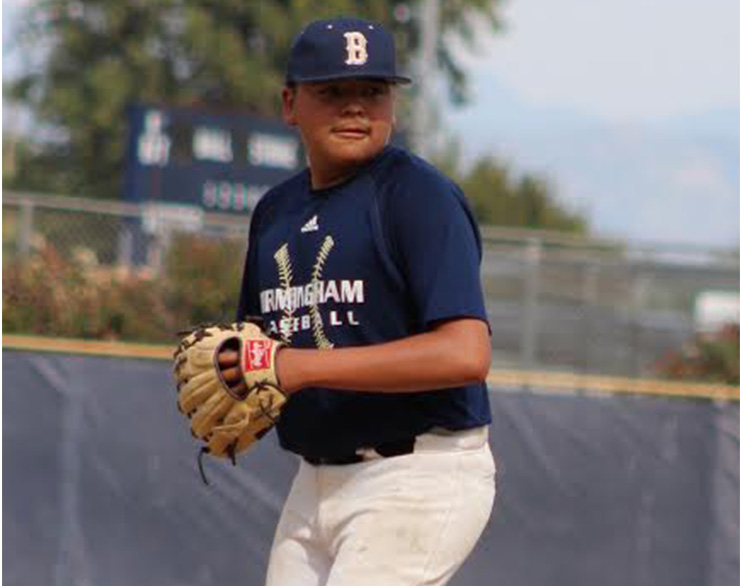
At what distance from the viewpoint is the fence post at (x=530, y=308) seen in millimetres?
15297

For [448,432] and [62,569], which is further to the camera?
[62,569]

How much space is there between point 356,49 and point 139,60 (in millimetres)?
29974

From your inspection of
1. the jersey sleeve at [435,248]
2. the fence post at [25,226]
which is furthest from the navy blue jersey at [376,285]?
the fence post at [25,226]

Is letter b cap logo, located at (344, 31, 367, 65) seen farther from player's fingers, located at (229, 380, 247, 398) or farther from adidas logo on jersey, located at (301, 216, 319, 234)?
player's fingers, located at (229, 380, 247, 398)

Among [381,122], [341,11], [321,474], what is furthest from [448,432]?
[341,11]

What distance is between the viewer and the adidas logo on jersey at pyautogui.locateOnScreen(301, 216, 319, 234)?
4.35 metres

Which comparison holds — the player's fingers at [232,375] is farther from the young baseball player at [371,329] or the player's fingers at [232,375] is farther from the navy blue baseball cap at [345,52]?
the navy blue baseball cap at [345,52]

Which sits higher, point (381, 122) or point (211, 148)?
point (381, 122)

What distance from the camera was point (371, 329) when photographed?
4227 millimetres

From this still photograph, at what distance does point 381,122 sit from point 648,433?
3468 mm

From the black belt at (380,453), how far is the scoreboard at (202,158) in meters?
11.1

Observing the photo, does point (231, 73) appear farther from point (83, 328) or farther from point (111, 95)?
point (83, 328)

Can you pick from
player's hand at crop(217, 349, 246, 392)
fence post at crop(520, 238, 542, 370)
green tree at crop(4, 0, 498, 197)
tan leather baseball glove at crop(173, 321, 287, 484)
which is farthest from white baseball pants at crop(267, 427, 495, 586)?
green tree at crop(4, 0, 498, 197)

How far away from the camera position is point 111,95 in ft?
109
